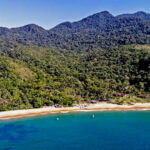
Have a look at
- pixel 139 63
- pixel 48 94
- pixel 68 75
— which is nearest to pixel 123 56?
pixel 139 63

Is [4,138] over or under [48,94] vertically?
under

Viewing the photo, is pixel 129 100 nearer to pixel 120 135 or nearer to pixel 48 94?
pixel 120 135

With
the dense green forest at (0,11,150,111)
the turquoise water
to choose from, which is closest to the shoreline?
the dense green forest at (0,11,150,111)

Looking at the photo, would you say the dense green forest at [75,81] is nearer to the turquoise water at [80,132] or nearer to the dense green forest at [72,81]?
the dense green forest at [72,81]

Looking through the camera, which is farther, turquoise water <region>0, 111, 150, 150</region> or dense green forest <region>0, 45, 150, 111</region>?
dense green forest <region>0, 45, 150, 111</region>

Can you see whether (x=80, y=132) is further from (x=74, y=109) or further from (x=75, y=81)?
(x=75, y=81)

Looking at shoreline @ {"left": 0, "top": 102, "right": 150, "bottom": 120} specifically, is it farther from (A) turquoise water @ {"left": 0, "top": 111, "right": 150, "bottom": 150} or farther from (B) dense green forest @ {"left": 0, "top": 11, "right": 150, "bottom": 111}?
(A) turquoise water @ {"left": 0, "top": 111, "right": 150, "bottom": 150}
